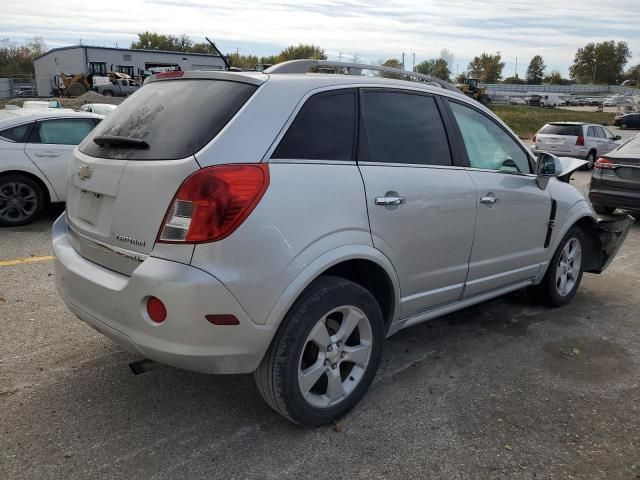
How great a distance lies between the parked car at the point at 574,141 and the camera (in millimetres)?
17984

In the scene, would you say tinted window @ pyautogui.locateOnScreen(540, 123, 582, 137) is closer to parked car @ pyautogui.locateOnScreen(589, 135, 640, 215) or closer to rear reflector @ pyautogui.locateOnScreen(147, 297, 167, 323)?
parked car @ pyautogui.locateOnScreen(589, 135, 640, 215)

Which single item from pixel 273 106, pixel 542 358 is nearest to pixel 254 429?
pixel 273 106

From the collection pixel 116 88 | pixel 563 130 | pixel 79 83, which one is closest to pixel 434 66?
pixel 79 83

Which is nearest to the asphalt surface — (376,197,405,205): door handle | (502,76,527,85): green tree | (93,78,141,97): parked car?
(376,197,405,205): door handle

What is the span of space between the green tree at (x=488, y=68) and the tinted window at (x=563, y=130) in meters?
113

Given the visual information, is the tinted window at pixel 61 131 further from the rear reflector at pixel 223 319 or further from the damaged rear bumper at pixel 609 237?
the damaged rear bumper at pixel 609 237

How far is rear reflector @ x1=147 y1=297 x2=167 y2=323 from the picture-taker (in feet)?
8.13

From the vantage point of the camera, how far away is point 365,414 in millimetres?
3117

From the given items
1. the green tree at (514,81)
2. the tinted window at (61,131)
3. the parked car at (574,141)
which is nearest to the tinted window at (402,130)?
the tinted window at (61,131)

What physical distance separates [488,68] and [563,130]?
384 ft

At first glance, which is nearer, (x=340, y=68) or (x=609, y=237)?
(x=340, y=68)

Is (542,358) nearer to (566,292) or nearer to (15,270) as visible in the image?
(566,292)

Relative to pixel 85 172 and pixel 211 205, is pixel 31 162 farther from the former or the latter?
pixel 211 205

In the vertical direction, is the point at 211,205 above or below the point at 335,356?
above
